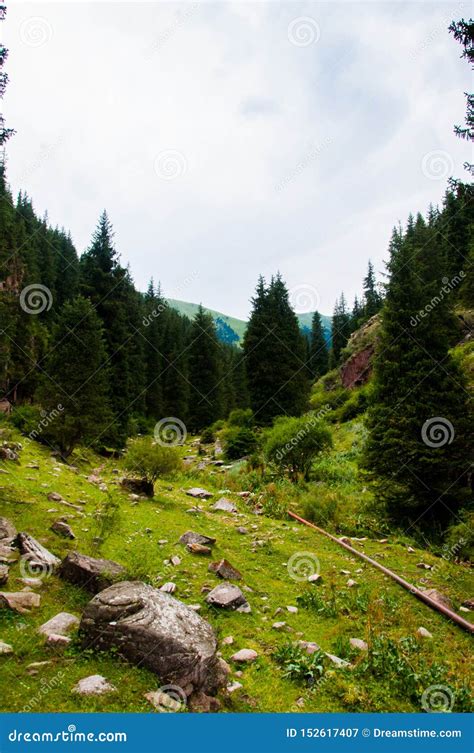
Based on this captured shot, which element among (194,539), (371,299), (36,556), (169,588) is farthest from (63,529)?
(371,299)

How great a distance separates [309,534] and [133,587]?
7723mm

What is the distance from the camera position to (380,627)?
673 centimetres

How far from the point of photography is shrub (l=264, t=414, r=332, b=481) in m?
19.5

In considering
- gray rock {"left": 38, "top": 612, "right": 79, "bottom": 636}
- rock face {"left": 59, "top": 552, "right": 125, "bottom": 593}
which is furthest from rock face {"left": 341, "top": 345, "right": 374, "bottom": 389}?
gray rock {"left": 38, "top": 612, "right": 79, "bottom": 636}

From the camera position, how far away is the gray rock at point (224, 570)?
7987 millimetres

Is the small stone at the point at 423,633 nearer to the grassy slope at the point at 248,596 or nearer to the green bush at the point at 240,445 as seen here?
the grassy slope at the point at 248,596

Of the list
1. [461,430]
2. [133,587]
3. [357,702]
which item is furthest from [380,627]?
[461,430]

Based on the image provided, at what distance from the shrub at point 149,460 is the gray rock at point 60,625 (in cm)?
821

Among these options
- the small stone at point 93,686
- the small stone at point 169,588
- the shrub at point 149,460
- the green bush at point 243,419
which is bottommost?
the small stone at point 169,588

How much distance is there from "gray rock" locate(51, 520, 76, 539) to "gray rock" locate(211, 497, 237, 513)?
656cm

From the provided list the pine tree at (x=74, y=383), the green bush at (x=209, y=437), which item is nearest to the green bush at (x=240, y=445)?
the green bush at (x=209, y=437)

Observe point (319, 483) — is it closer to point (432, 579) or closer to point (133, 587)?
point (432, 579)

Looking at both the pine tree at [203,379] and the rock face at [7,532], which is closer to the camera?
the rock face at [7,532]

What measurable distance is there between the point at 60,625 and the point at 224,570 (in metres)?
3.56
